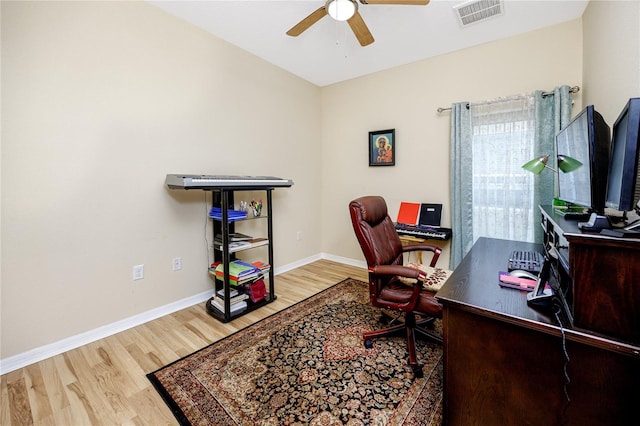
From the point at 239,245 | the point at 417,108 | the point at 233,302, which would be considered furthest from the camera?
the point at 417,108

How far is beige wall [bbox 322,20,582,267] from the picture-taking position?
2.48 meters

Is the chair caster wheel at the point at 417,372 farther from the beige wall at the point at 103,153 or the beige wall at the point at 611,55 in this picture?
the beige wall at the point at 103,153

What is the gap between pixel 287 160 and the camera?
3.57 metres

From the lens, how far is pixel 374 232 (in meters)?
1.92

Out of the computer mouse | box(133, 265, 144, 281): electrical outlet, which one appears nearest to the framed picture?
the computer mouse

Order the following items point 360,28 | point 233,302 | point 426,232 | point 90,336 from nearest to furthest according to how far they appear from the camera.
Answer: point 90,336
point 360,28
point 233,302
point 426,232

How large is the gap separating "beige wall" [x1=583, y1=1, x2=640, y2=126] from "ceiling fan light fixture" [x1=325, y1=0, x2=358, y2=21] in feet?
5.07

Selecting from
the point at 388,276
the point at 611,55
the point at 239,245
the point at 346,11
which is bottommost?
the point at 388,276

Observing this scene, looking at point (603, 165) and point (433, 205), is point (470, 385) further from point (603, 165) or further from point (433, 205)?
point (433, 205)

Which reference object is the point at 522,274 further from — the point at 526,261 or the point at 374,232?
the point at 374,232

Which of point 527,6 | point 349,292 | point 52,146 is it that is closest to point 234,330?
point 349,292

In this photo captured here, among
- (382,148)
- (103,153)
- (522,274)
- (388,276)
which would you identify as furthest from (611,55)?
(103,153)

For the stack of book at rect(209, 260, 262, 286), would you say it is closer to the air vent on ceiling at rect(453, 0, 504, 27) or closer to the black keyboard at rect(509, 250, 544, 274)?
the black keyboard at rect(509, 250, 544, 274)

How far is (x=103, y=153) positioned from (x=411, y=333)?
2643 mm
